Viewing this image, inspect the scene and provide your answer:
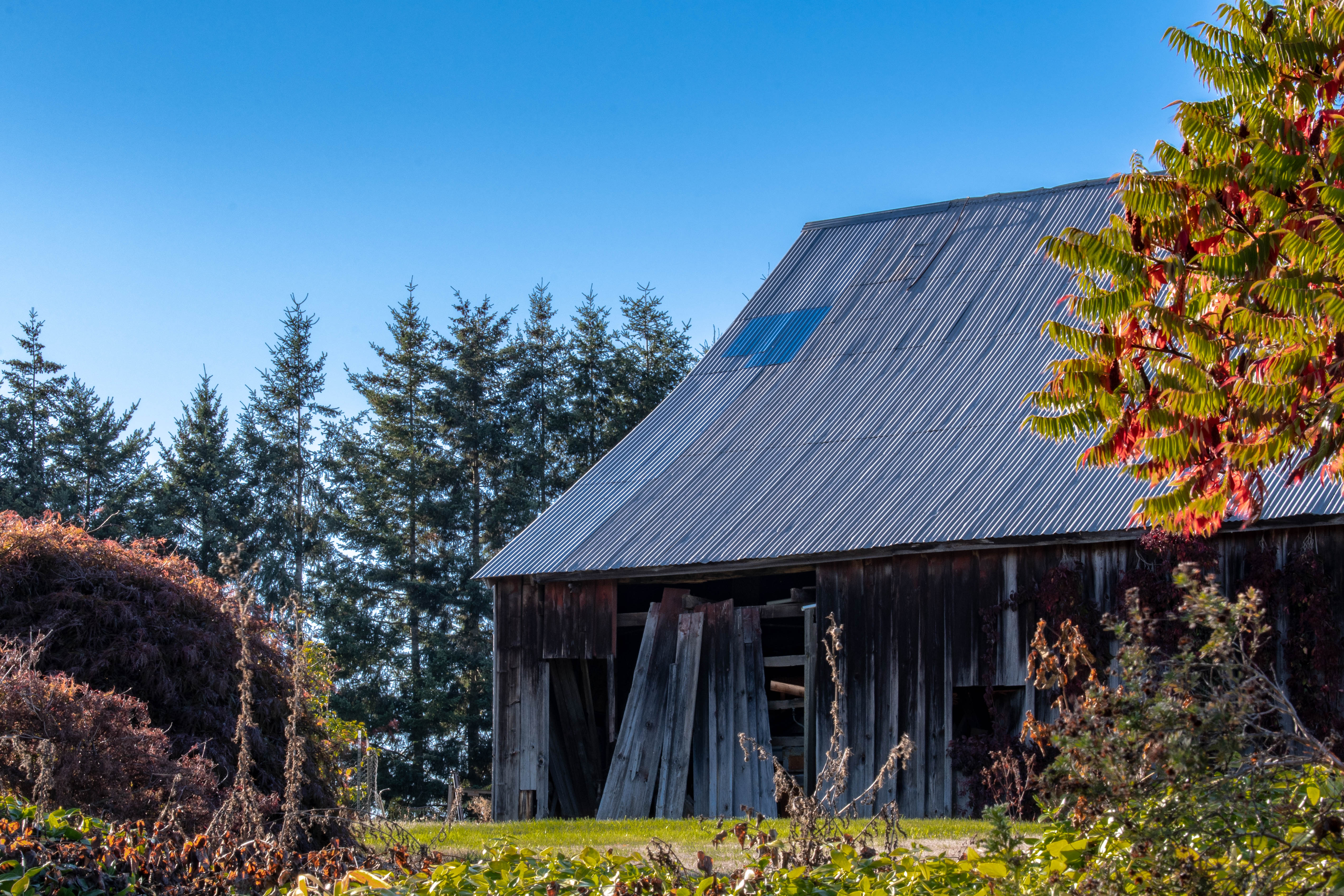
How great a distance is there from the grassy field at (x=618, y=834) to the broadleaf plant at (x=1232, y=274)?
9.33 feet

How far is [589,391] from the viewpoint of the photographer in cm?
3850

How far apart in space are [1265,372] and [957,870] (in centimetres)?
258

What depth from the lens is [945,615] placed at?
13523mm

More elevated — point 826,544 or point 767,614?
point 826,544

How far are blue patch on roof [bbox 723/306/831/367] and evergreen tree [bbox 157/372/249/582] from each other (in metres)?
21.6

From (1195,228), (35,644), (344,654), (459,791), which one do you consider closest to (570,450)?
(344,654)

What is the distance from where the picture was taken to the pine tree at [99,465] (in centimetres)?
3675

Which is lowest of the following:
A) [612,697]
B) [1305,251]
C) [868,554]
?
[612,697]

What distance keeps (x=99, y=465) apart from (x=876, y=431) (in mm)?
29406

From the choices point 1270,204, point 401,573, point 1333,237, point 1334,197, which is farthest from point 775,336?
point 401,573

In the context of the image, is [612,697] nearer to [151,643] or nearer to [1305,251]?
[151,643]

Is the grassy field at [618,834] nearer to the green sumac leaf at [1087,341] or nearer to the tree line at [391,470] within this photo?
the green sumac leaf at [1087,341]

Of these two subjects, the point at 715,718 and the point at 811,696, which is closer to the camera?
the point at 811,696

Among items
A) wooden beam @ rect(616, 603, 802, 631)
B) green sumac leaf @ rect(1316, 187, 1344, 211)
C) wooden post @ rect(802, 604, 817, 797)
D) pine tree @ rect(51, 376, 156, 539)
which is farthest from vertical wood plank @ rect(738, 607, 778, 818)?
pine tree @ rect(51, 376, 156, 539)
